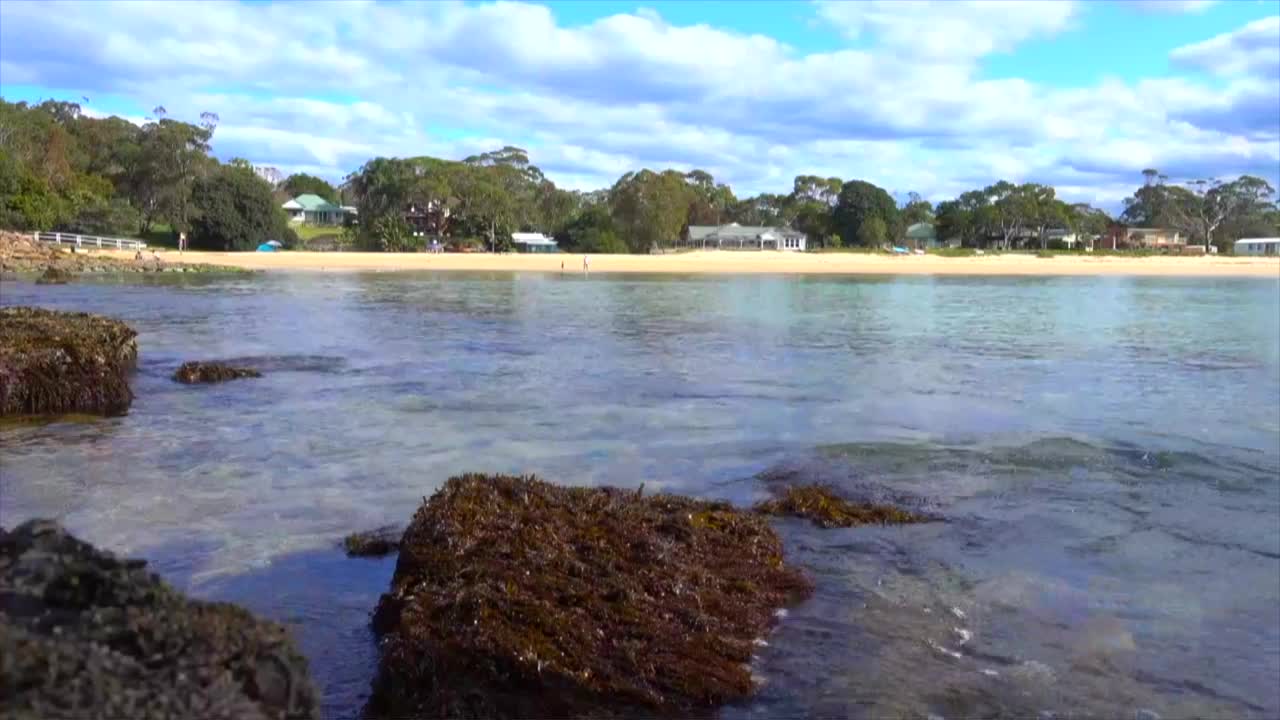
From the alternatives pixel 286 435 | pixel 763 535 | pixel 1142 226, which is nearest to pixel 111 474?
pixel 286 435

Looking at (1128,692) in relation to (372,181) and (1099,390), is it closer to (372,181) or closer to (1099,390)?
(1099,390)

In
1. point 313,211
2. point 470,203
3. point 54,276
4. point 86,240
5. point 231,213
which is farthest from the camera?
point 313,211

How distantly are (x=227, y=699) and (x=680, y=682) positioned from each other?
4167 millimetres

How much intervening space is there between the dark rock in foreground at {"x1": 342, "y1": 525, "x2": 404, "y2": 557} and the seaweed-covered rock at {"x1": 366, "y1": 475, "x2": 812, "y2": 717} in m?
0.90

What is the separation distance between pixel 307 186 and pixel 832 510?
156 m

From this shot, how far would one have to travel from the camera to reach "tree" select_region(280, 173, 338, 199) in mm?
154250

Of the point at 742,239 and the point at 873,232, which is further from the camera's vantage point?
the point at 742,239

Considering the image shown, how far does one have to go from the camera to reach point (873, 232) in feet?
388

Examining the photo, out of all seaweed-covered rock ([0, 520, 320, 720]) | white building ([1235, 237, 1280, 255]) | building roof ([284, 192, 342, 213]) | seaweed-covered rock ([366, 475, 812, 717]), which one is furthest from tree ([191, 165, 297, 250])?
white building ([1235, 237, 1280, 255])

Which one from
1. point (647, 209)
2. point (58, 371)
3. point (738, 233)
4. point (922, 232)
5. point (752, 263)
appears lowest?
point (58, 371)

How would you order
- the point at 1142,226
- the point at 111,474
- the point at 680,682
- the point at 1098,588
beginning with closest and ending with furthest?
the point at 680,682 < the point at 1098,588 < the point at 111,474 < the point at 1142,226

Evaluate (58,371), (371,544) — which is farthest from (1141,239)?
(371,544)

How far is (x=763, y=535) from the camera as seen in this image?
335 inches

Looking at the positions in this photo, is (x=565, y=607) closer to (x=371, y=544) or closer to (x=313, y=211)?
(x=371, y=544)
